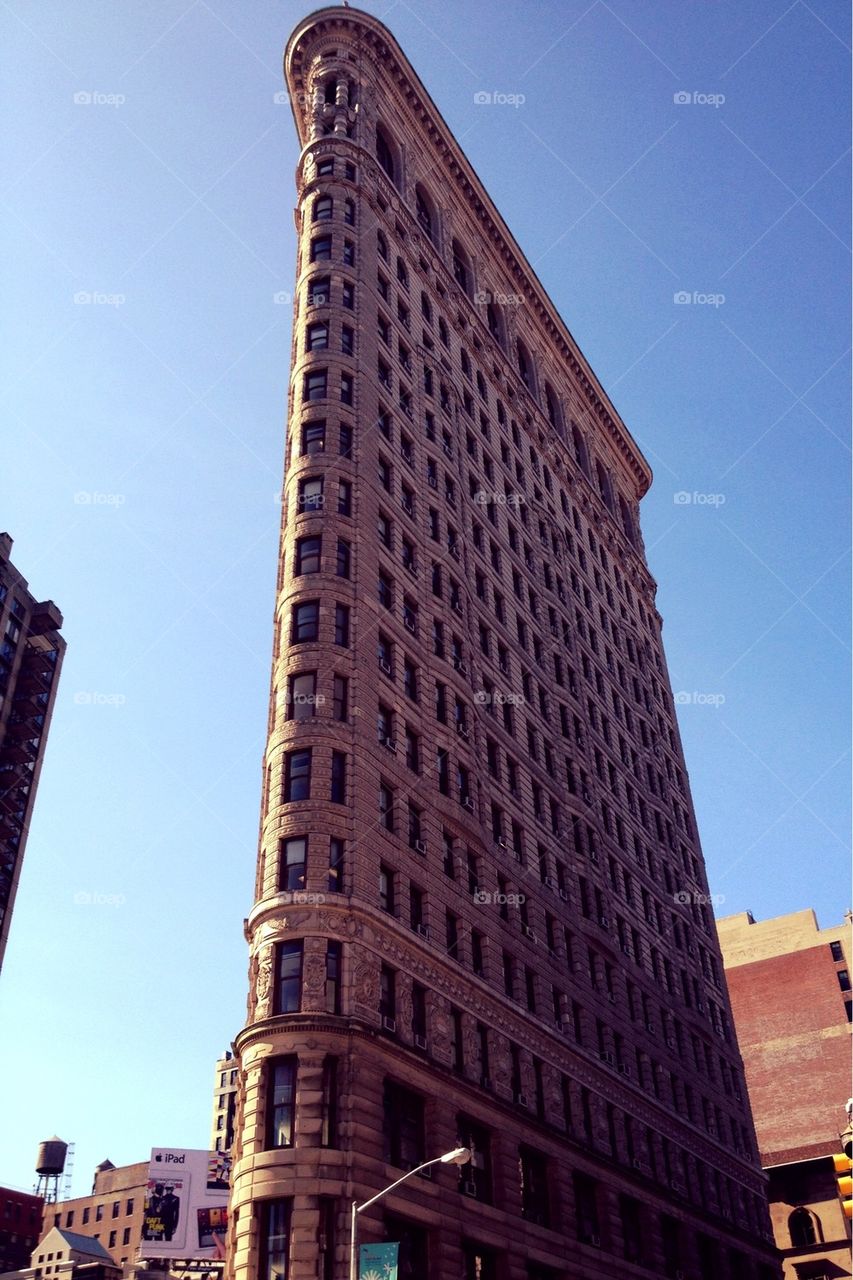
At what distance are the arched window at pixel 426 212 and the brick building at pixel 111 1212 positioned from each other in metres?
117

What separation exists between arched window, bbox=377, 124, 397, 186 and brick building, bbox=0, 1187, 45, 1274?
111861 mm

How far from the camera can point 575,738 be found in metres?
70.8

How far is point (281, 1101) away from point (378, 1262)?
8.31m

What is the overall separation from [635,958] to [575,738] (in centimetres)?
1331

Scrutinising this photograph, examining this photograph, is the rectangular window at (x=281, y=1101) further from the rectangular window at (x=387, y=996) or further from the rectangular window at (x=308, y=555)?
the rectangular window at (x=308, y=555)

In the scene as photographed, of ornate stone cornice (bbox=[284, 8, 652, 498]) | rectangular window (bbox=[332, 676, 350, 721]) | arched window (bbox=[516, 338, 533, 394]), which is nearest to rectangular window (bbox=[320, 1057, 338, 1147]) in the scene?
rectangular window (bbox=[332, 676, 350, 721])

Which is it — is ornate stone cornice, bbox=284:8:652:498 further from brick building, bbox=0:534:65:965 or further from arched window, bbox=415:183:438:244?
brick building, bbox=0:534:65:965

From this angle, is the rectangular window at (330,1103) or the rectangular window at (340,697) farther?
the rectangular window at (340,697)

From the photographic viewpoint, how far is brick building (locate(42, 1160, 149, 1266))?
141000 millimetres

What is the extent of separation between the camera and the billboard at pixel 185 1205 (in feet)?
318

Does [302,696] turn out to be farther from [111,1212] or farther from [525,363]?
[111,1212]

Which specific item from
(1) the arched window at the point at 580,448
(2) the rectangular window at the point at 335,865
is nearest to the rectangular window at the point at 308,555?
(2) the rectangular window at the point at 335,865

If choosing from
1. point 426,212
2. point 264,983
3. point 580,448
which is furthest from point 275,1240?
point 580,448

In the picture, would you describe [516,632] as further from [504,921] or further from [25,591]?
[25,591]
